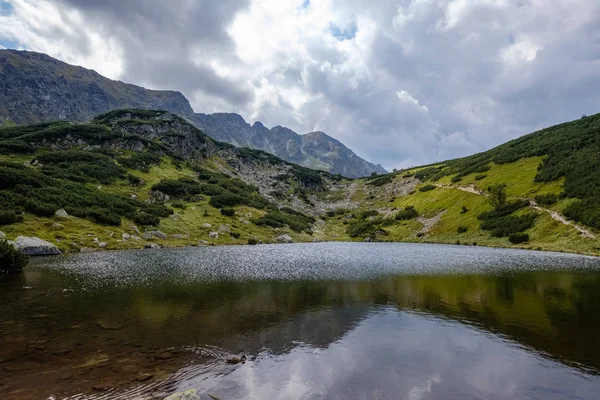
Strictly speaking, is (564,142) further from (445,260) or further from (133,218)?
(133,218)

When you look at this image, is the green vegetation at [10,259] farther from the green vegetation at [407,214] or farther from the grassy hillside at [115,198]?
the green vegetation at [407,214]

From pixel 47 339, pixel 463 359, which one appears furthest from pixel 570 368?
pixel 47 339

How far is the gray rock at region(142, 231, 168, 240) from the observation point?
274 feet

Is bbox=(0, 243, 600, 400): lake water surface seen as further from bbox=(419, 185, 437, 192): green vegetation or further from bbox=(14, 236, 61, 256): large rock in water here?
bbox=(419, 185, 437, 192): green vegetation

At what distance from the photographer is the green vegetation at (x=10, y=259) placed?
40781mm

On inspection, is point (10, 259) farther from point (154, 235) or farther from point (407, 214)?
point (407, 214)

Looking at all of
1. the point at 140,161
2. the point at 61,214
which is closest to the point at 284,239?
the point at 61,214

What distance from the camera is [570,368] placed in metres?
17.0

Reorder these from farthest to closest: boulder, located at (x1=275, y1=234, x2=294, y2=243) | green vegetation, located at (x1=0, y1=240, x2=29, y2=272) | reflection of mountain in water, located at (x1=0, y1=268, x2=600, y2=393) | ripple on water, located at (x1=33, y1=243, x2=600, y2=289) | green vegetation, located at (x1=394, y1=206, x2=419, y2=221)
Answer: green vegetation, located at (x1=394, y1=206, x2=419, y2=221) < boulder, located at (x1=275, y1=234, x2=294, y2=243) < ripple on water, located at (x1=33, y1=243, x2=600, y2=289) < green vegetation, located at (x1=0, y1=240, x2=29, y2=272) < reflection of mountain in water, located at (x1=0, y1=268, x2=600, y2=393)

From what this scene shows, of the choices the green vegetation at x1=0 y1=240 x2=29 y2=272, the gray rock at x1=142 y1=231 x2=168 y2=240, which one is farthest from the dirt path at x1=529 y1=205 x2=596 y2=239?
the green vegetation at x1=0 y1=240 x2=29 y2=272

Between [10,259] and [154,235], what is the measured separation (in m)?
44.3

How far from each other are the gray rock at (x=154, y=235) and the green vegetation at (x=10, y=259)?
3975 cm

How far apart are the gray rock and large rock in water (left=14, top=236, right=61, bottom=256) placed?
2251 centimetres

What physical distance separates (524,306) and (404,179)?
174m
